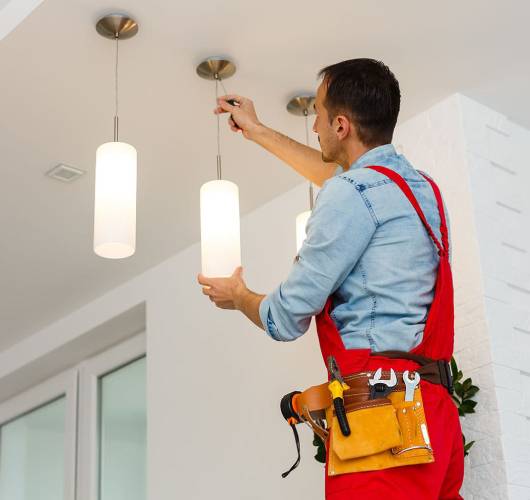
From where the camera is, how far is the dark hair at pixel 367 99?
5.65ft

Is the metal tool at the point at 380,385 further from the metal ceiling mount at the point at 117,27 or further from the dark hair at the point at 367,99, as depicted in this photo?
the metal ceiling mount at the point at 117,27

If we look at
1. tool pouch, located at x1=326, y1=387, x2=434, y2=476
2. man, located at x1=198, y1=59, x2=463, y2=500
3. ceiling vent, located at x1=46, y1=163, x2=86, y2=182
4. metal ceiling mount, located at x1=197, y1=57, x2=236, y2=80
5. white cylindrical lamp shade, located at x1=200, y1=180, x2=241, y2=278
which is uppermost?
metal ceiling mount, located at x1=197, y1=57, x2=236, y2=80

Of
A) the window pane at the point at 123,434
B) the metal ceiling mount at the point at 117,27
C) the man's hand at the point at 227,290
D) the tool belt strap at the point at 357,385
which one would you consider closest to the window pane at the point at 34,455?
the window pane at the point at 123,434

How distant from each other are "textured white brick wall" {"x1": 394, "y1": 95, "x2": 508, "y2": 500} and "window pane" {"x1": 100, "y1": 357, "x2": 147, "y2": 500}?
1.73m

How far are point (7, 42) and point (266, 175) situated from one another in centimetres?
99

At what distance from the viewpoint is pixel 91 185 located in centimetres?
314

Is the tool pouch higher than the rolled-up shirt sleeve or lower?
lower

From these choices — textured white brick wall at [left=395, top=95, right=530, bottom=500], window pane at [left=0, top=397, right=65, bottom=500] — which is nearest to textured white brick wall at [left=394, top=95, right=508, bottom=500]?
textured white brick wall at [left=395, top=95, right=530, bottom=500]

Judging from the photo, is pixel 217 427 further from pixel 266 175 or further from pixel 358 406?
pixel 358 406

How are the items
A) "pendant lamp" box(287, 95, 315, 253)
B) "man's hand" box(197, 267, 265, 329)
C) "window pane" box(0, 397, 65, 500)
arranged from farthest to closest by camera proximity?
"window pane" box(0, 397, 65, 500) < "pendant lamp" box(287, 95, 315, 253) < "man's hand" box(197, 267, 265, 329)

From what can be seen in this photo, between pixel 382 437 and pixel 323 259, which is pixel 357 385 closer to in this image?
pixel 382 437

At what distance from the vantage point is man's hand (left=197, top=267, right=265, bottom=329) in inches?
65.2

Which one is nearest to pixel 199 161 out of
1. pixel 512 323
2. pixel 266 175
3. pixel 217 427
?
pixel 266 175

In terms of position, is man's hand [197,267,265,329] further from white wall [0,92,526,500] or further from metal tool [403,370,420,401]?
white wall [0,92,526,500]
